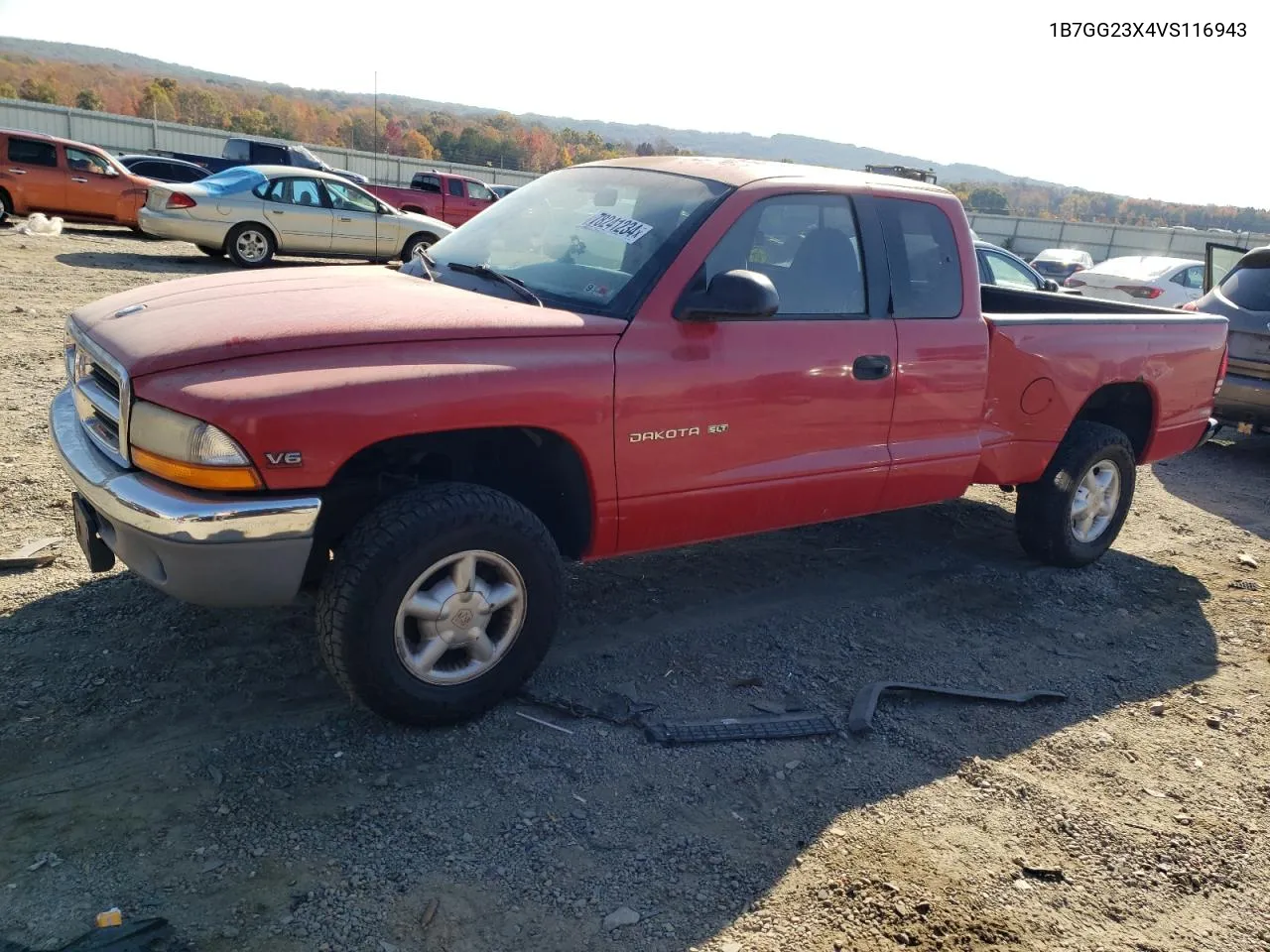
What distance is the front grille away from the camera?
314cm

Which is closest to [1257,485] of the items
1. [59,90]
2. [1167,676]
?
[1167,676]

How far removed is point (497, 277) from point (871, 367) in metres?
1.60

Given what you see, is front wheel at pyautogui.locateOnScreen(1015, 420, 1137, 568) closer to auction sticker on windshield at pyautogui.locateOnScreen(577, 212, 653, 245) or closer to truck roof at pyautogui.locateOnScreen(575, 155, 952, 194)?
truck roof at pyautogui.locateOnScreen(575, 155, 952, 194)

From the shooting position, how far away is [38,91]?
6125 cm

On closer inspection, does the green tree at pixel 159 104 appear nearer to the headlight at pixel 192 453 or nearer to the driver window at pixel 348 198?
the driver window at pixel 348 198

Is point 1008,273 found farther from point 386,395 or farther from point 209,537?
point 209,537

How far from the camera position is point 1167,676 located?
4.54 m

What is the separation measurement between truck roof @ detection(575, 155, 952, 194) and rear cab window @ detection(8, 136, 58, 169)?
15124 millimetres

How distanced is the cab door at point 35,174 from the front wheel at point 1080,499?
16.4m

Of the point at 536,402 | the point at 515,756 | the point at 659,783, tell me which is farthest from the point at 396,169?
the point at 659,783

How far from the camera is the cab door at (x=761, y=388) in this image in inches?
146

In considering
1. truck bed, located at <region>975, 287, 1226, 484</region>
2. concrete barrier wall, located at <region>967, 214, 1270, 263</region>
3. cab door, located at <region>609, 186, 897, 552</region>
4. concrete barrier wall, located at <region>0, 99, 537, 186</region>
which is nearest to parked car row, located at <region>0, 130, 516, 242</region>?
truck bed, located at <region>975, 287, 1226, 484</region>

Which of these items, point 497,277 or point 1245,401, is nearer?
point 497,277

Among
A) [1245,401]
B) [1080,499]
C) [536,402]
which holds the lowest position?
[1080,499]
